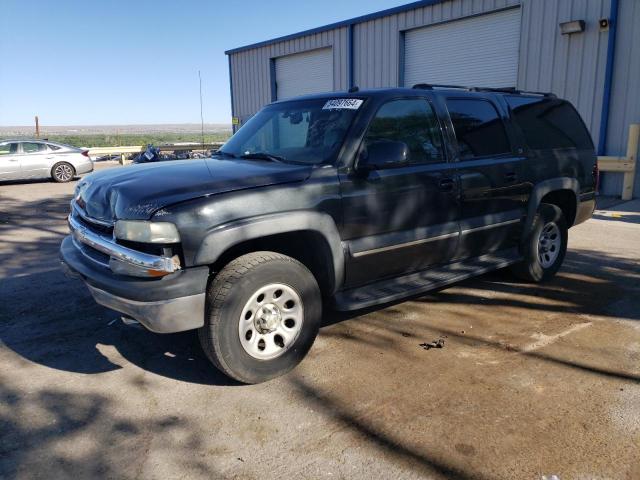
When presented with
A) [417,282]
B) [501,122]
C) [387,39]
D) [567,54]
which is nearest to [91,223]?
[417,282]

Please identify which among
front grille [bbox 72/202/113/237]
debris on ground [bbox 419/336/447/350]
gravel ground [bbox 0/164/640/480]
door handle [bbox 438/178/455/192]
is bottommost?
gravel ground [bbox 0/164/640/480]

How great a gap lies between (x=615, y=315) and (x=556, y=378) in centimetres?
159

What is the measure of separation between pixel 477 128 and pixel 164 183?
2.86m

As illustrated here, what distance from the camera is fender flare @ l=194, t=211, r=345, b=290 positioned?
314cm

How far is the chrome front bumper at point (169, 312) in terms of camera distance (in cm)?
306

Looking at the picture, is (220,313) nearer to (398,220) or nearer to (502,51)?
(398,220)

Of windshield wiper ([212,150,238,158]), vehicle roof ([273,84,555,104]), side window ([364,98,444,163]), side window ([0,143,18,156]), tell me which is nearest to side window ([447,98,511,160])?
vehicle roof ([273,84,555,104])

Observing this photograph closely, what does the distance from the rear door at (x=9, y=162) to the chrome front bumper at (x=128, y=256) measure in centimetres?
1439

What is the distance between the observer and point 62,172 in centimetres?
1670

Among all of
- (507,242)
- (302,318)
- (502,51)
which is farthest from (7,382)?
(502,51)

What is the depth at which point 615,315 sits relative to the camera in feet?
15.5

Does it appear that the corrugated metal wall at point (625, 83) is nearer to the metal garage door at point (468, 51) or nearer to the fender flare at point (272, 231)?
the metal garage door at point (468, 51)

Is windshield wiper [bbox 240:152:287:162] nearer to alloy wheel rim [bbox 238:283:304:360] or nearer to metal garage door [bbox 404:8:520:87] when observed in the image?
alloy wheel rim [bbox 238:283:304:360]

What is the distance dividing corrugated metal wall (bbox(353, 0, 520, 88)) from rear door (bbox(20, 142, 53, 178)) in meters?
9.99
